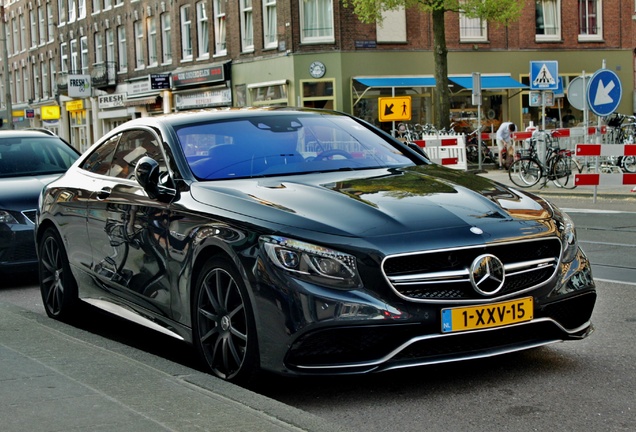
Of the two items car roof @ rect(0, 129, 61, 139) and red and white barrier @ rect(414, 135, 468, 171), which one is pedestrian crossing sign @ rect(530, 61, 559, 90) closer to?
red and white barrier @ rect(414, 135, 468, 171)

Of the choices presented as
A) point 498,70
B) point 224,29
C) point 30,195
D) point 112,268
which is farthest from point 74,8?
point 112,268

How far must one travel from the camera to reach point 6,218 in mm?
10062

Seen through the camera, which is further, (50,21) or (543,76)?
(50,21)

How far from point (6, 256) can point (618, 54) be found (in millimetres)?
38253

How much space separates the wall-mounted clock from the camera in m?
39.1

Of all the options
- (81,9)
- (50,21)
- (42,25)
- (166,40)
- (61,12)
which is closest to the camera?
(166,40)

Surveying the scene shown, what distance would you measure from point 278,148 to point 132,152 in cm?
116

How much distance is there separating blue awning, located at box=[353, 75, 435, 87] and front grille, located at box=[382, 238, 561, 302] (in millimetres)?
34348

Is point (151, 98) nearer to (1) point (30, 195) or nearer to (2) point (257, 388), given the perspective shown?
(1) point (30, 195)

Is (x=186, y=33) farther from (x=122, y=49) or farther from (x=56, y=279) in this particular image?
(x=56, y=279)

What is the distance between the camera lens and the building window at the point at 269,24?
1587 inches

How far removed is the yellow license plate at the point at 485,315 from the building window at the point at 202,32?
41020mm

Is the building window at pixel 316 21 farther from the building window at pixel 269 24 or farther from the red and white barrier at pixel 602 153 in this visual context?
the red and white barrier at pixel 602 153

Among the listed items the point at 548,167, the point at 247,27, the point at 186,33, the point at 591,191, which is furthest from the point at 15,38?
the point at 591,191
